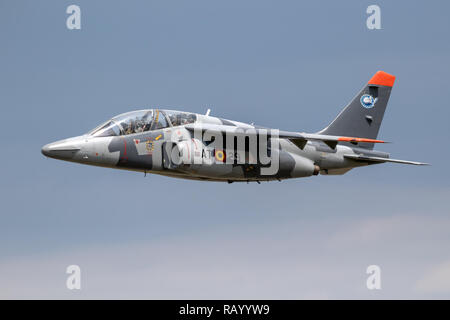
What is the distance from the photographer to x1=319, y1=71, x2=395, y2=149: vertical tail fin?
117ft

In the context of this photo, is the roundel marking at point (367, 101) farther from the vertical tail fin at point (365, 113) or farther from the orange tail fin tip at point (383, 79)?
the orange tail fin tip at point (383, 79)

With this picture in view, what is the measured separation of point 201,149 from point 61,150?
17.0 feet

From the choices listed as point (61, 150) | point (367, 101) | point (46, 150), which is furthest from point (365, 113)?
point (46, 150)

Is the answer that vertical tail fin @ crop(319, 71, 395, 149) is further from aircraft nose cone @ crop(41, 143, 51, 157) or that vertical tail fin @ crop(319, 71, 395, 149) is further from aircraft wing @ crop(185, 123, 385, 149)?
aircraft nose cone @ crop(41, 143, 51, 157)

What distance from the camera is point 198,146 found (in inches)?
1226

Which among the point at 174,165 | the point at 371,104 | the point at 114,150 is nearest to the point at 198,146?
the point at 174,165

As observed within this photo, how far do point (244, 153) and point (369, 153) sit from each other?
603 cm

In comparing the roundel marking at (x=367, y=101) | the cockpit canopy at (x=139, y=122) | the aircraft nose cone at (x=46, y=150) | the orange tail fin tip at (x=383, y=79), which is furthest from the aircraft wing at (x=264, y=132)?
the orange tail fin tip at (x=383, y=79)

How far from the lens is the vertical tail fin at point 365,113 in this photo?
3575 cm

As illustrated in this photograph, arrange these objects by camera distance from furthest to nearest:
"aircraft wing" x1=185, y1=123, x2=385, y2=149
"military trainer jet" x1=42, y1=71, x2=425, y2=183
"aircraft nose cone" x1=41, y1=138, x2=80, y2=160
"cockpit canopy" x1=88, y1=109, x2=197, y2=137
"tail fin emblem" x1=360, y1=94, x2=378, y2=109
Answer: "tail fin emblem" x1=360, y1=94, x2=378, y2=109 → "aircraft wing" x1=185, y1=123, x2=385, y2=149 → "cockpit canopy" x1=88, y1=109, x2=197, y2=137 → "military trainer jet" x1=42, y1=71, x2=425, y2=183 → "aircraft nose cone" x1=41, y1=138, x2=80, y2=160

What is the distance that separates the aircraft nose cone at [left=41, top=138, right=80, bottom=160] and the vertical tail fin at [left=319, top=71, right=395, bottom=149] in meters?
11.3

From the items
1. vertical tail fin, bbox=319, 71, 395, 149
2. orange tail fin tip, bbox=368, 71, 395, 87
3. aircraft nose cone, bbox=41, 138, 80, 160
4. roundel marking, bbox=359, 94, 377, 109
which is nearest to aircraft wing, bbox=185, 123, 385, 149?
vertical tail fin, bbox=319, 71, 395, 149

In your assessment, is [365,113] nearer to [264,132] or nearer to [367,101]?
[367,101]

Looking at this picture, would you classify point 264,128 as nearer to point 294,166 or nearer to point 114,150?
point 294,166
